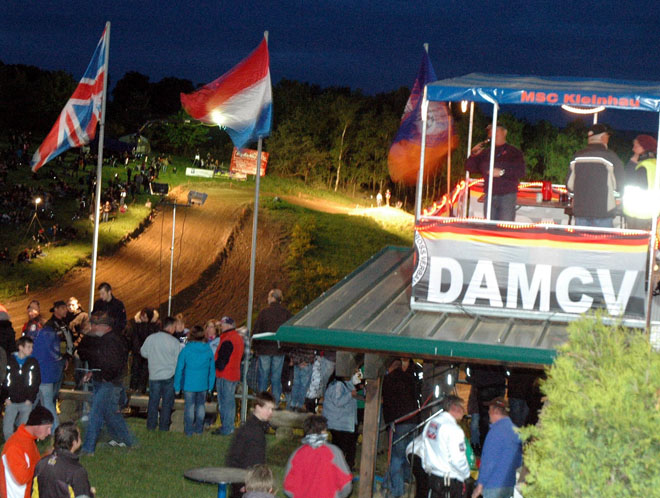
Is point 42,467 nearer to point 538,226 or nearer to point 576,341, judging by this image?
point 576,341

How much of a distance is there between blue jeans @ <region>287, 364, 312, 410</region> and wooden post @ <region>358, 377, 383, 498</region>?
14.2ft

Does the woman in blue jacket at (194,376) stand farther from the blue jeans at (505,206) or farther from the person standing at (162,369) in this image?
the blue jeans at (505,206)

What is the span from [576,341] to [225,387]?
31.9 ft

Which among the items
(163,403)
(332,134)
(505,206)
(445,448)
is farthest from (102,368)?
(332,134)

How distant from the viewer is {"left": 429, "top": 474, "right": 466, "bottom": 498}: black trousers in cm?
1012

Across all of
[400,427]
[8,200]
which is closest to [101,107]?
[400,427]

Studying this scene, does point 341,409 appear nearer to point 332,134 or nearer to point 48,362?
point 48,362

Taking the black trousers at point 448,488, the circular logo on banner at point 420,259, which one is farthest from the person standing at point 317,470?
the circular logo on banner at point 420,259

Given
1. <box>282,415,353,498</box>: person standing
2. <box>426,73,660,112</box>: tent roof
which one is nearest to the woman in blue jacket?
<box>426,73,660,112</box>: tent roof

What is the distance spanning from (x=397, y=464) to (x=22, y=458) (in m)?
5.19

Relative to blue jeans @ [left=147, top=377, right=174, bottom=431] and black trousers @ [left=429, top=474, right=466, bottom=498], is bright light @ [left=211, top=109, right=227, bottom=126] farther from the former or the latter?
black trousers @ [left=429, top=474, right=466, bottom=498]

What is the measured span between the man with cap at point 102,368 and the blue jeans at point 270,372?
10.4 feet

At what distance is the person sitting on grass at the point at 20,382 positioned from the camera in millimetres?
12219

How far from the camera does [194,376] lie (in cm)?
1447
